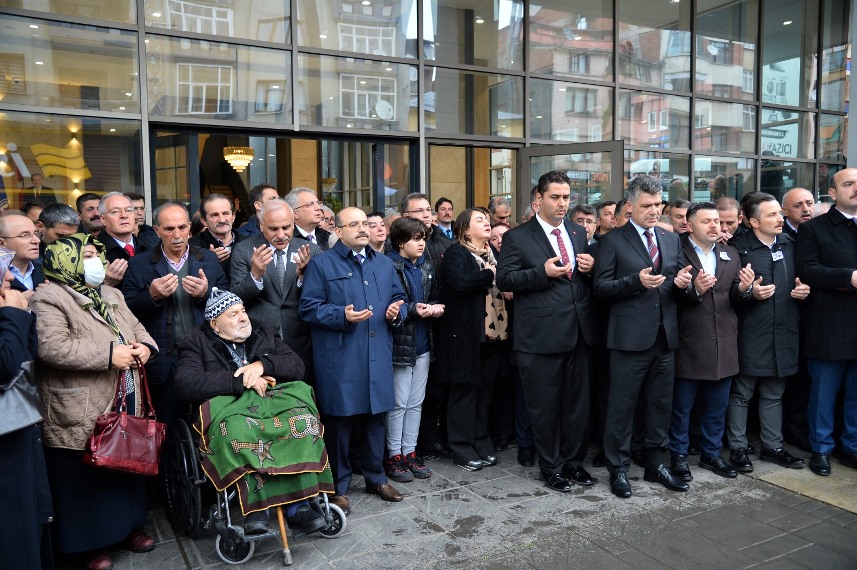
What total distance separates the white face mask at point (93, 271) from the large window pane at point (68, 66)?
426 cm

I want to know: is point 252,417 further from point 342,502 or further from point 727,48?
point 727,48

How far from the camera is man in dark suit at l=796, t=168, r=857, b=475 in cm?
509

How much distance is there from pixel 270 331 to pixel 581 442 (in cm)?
236

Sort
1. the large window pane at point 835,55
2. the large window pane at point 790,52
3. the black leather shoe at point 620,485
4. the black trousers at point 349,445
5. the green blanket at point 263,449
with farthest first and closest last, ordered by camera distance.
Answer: the large window pane at point 835,55 → the large window pane at point 790,52 → the black leather shoe at point 620,485 → the black trousers at point 349,445 → the green blanket at point 263,449

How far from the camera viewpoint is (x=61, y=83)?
707cm

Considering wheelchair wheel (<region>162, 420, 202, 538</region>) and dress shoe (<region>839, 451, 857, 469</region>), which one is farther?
dress shoe (<region>839, 451, 857, 469</region>)

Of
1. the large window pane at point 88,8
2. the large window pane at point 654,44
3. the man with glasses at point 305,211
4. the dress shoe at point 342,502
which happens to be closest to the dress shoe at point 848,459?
the dress shoe at point 342,502

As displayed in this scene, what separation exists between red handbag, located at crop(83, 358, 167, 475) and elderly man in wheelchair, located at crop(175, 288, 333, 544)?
0.23 m

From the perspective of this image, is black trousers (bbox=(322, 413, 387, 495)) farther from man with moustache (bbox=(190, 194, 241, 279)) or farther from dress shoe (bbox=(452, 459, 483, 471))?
man with moustache (bbox=(190, 194, 241, 279))

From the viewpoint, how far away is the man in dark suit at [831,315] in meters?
5.09

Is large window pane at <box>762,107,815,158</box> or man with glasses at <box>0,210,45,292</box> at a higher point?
large window pane at <box>762,107,815,158</box>

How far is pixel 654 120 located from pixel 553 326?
7303mm

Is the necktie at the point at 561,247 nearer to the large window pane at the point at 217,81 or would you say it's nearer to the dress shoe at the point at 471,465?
the dress shoe at the point at 471,465

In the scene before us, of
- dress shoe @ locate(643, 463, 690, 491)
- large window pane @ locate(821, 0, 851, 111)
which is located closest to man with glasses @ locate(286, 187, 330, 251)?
dress shoe @ locate(643, 463, 690, 491)
